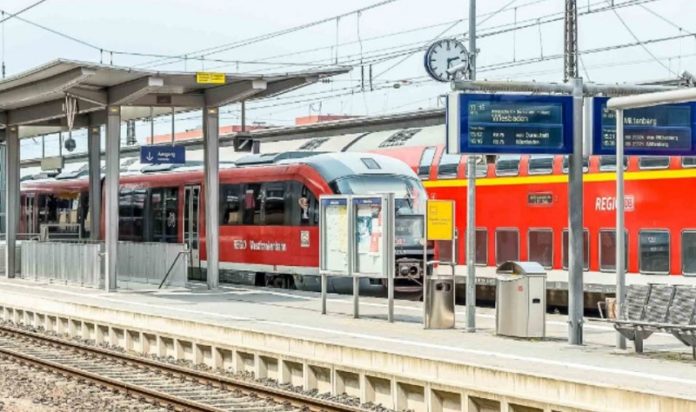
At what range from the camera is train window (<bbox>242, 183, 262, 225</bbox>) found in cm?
2766

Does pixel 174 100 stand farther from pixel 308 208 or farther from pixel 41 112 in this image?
pixel 41 112

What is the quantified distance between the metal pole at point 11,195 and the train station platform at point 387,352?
6807mm

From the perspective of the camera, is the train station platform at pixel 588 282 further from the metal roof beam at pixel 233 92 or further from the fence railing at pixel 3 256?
the fence railing at pixel 3 256

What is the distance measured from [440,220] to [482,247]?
21.6ft

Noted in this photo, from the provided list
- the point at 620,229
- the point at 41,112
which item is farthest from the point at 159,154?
the point at 620,229

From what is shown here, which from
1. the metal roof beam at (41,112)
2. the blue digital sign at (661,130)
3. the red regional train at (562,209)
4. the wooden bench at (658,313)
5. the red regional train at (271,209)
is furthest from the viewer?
the metal roof beam at (41,112)

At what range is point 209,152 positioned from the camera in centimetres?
2566

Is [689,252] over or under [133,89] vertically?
under

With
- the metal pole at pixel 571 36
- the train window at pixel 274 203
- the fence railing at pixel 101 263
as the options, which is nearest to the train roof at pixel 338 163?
the train window at pixel 274 203

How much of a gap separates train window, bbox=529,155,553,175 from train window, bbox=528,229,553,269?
1155 millimetres

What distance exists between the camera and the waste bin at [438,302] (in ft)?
58.8

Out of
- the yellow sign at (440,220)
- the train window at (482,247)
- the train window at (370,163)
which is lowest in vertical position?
the train window at (482,247)

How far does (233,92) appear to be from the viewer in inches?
971

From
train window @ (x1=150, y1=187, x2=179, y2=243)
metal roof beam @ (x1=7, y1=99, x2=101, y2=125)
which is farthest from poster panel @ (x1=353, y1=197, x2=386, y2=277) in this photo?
train window @ (x1=150, y1=187, x2=179, y2=243)
